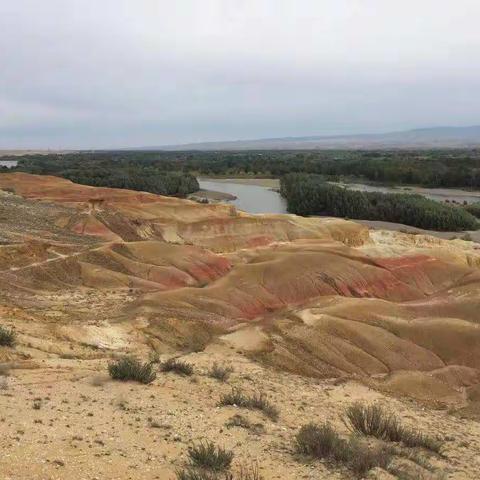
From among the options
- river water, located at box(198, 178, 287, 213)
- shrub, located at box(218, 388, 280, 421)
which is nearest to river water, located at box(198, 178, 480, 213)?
river water, located at box(198, 178, 287, 213)

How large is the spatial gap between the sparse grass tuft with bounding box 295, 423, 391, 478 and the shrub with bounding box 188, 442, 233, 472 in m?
1.52

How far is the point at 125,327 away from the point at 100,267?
752 cm

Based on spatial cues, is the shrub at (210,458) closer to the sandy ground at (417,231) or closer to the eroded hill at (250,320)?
the eroded hill at (250,320)

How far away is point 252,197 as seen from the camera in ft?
317

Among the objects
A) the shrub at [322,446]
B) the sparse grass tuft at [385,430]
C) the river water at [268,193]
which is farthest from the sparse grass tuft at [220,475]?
the river water at [268,193]

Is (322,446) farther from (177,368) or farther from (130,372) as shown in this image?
(177,368)

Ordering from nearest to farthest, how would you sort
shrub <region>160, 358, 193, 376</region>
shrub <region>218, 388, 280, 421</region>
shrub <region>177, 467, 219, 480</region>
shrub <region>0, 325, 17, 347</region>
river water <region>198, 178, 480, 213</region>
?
shrub <region>177, 467, 219, 480</region> → shrub <region>218, 388, 280, 421</region> → shrub <region>160, 358, 193, 376</region> → shrub <region>0, 325, 17, 347</region> → river water <region>198, 178, 480, 213</region>

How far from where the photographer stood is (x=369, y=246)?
43156mm

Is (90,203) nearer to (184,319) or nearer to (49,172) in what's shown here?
(184,319)

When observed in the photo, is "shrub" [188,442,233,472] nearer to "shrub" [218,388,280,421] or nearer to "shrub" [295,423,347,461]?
"shrub" [295,423,347,461]

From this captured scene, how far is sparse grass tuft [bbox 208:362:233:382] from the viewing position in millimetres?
14379

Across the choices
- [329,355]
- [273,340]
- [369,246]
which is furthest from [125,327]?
[369,246]

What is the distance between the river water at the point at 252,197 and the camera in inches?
3246

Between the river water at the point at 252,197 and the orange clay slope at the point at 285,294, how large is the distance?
42.5m
